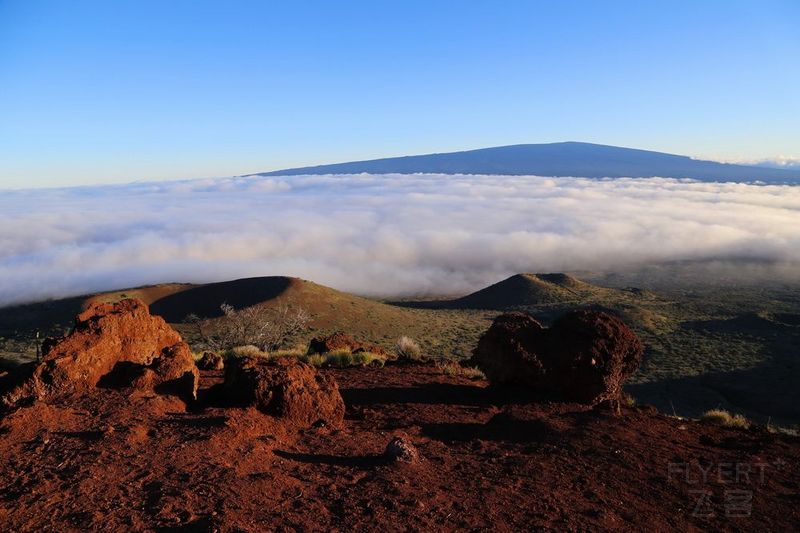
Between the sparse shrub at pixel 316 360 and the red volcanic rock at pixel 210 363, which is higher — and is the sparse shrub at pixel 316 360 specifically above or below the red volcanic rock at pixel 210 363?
below

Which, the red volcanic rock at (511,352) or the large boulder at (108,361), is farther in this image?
the red volcanic rock at (511,352)

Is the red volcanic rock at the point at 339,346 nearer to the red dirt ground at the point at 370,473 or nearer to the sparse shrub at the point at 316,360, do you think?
the sparse shrub at the point at 316,360

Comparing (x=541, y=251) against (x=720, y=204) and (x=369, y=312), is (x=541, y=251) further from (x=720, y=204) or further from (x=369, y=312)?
(x=720, y=204)

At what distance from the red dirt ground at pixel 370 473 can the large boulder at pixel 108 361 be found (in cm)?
44

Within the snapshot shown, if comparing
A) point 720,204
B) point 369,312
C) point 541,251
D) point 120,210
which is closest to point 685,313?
point 369,312

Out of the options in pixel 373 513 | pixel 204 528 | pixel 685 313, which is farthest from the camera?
pixel 685 313

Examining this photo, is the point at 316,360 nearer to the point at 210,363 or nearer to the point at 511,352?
the point at 210,363

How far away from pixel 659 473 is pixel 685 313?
3657cm

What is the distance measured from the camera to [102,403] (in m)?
7.00

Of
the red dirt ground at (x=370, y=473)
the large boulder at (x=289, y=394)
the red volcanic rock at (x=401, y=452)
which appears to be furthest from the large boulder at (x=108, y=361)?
the red volcanic rock at (x=401, y=452)

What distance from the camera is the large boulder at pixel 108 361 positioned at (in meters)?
7.26

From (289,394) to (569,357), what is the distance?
460cm

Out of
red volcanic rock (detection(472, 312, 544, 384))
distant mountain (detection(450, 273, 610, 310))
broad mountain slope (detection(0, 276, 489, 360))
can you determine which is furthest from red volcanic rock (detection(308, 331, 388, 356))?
distant mountain (detection(450, 273, 610, 310))

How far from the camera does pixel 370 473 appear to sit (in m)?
5.61
